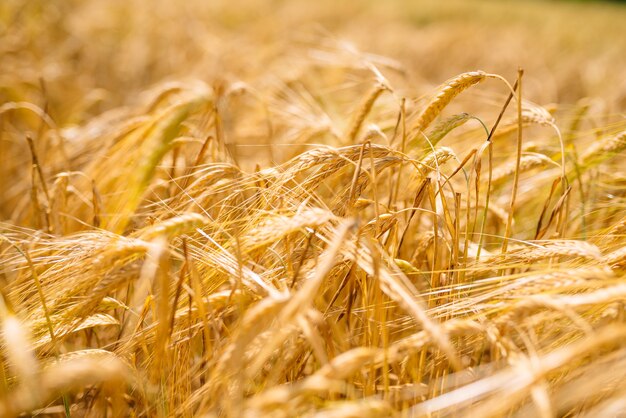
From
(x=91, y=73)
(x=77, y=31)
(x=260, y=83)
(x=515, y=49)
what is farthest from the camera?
(x=515, y=49)

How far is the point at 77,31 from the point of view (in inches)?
150

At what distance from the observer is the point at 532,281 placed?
2.74 ft

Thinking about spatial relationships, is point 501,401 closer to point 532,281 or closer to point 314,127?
point 532,281

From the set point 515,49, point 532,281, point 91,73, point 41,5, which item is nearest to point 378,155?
point 532,281

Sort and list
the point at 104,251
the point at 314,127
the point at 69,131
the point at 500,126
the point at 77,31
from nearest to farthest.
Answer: the point at 104,251 < the point at 500,126 < the point at 314,127 < the point at 69,131 < the point at 77,31

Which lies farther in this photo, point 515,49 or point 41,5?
point 515,49

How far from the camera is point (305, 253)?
0.85 m

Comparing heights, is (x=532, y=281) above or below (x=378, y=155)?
below

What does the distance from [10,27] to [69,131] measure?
1133mm

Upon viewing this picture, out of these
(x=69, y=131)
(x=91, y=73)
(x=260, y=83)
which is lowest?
(x=69, y=131)

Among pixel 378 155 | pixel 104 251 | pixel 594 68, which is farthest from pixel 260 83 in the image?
pixel 594 68

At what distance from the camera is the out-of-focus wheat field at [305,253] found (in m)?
0.72

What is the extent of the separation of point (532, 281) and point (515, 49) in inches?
203

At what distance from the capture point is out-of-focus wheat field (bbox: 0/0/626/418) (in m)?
0.72
